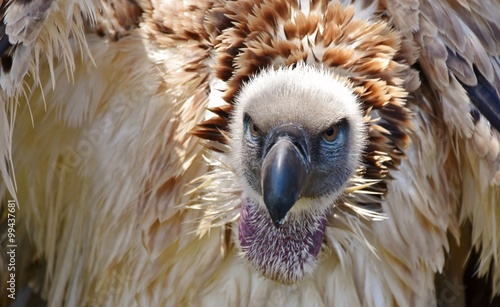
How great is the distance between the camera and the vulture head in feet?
11.5

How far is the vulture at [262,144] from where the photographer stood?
361 cm

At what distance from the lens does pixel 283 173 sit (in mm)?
3303

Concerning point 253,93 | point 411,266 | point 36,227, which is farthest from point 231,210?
point 36,227

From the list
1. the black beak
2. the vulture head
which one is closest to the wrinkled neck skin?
the vulture head

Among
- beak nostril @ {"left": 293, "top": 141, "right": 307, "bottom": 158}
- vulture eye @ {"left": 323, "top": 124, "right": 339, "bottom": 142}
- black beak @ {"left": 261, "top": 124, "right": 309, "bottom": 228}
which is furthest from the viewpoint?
vulture eye @ {"left": 323, "top": 124, "right": 339, "bottom": 142}

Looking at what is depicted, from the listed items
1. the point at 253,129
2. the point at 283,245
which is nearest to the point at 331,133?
the point at 253,129

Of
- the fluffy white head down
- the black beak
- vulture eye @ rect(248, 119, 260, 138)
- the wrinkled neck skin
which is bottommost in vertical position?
the wrinkled neck skin

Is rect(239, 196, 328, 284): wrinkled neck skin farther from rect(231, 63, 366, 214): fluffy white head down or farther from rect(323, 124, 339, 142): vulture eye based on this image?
rect(323, 124, 339, 142): vulture eye

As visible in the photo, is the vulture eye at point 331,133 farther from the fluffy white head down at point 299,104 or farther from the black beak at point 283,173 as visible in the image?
the black beak at point 283,173

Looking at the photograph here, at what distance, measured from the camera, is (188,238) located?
12.9 ft

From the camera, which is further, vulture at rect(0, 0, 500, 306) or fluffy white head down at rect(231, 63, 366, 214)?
vulture at rect(0, 0, 500, 306)

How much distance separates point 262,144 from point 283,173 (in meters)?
→ 0.30

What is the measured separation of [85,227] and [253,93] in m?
1.09

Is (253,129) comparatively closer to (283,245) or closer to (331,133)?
(331,133)
